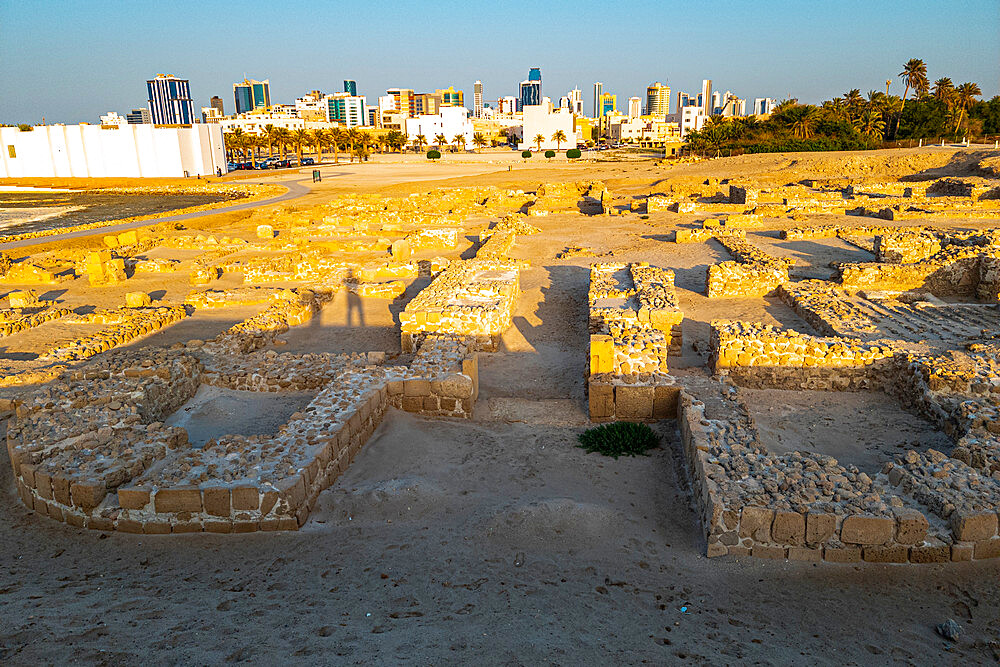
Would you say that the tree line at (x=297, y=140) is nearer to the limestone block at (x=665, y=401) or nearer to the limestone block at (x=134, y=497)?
the limestone block at (x=665, y=401)

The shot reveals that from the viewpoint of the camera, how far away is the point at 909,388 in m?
7.87

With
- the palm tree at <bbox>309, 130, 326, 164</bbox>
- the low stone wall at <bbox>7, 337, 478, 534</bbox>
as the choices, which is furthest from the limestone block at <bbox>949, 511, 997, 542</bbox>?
the palm tree at <bbox>309, 130, 326, 164</bbox>

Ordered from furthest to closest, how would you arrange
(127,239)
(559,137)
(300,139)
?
(559,137), (300,139), (127,239)

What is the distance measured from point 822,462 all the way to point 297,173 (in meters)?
63.6

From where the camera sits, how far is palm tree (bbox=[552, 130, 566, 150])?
96.3m

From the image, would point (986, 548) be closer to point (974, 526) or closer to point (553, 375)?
point (974, 526)

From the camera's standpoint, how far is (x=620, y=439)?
7.07 meters

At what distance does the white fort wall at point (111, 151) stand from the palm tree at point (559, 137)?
49578mm

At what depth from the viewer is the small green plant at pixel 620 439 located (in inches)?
272

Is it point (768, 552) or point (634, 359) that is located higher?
point (634, 359)

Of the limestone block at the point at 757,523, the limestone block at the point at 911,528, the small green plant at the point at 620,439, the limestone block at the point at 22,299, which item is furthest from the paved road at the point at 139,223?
the limestone block at the point at 911,528

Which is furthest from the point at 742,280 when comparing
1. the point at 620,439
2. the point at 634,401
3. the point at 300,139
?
the point at 300,139

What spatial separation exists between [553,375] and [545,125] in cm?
9808

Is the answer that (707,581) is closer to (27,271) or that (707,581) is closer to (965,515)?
(965,515)
